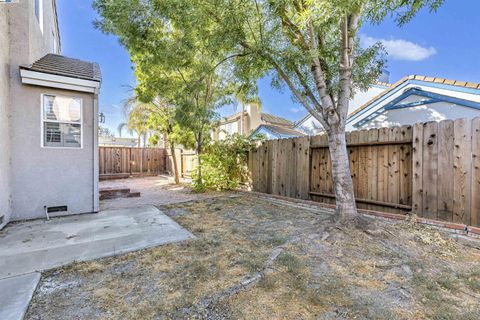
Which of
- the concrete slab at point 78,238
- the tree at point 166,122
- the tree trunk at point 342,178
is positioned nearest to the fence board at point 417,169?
the tree trunk at point 342,178

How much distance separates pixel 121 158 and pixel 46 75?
1089 centimetres

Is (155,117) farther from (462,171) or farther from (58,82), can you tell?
(462,171)

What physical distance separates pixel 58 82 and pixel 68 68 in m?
0.82

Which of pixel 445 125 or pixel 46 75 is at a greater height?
pixel 46 75

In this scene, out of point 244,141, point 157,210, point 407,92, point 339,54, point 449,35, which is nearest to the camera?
point 339,54

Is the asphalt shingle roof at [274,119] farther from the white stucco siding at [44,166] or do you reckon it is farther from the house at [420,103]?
the white stucco siding at [44,166]

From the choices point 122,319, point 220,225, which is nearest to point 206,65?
point 220,225

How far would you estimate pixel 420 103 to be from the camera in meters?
6.82

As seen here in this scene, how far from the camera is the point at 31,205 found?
5.01 meters

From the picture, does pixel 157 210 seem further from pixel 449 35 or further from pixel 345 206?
pixel 449 35

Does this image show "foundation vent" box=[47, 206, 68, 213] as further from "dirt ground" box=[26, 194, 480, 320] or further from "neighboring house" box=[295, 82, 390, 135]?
"neighboring house" box=[295, 82, 390, 135]

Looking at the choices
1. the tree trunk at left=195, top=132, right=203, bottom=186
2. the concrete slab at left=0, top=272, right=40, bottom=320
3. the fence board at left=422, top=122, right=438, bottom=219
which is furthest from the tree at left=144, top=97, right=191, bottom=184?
the fence board at left=422, top=122, right=438, bottom=219

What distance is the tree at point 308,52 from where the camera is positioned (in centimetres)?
434

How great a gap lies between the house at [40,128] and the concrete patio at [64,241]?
20.5 inches
